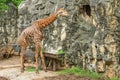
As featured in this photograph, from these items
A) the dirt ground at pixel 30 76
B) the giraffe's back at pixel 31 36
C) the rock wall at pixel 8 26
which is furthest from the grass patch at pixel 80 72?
the rock wall at pixel 8 26

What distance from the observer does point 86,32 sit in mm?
12438

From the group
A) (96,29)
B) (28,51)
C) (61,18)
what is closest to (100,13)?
(96,29)

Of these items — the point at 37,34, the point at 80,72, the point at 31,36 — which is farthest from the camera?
the point at 31,36

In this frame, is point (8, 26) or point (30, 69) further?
point (8, 26)

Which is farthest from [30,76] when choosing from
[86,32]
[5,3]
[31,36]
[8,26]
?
[5,3]

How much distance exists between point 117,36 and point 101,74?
4.26 feet

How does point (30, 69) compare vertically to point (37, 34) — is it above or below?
below

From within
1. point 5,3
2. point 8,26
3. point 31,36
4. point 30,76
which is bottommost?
point 30,76

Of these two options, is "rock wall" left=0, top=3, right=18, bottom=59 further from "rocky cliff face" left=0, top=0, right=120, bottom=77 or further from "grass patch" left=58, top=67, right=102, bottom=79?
"grass patch" left=58, top=67, right=102, bottom=79

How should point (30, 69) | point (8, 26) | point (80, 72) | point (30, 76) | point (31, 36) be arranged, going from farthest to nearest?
1. point (8, 26)
2. point (30, 69)
3. point (31, 36)
4. point (80, 72)
5. point (30, 76)

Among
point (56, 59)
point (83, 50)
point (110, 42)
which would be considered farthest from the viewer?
point (56, 59)

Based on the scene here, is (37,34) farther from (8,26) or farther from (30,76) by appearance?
(8,26)

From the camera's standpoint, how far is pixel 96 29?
11.6m

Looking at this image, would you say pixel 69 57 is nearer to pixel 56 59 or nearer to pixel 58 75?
pixel 56 59
